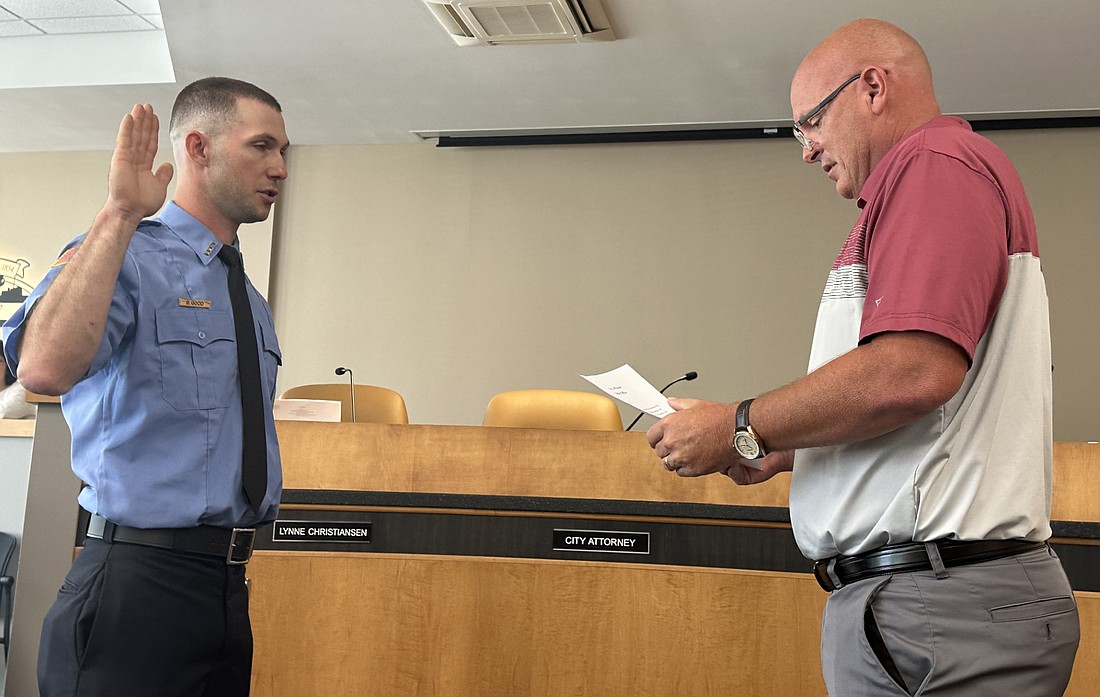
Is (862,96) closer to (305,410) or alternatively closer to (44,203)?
(305,410)

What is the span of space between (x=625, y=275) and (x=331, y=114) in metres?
1.98

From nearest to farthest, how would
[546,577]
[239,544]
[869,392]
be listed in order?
[869,392], [239,544], [546,577]

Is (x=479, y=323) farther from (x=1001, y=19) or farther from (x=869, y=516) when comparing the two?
(x=869, y=516)

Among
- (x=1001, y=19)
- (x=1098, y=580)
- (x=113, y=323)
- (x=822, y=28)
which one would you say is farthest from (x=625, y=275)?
(x=113, y=323)

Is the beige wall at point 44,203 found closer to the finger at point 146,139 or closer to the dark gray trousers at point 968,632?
the finger at point 146,139

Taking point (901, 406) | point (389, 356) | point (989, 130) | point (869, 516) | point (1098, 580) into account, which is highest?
point (989, 130)

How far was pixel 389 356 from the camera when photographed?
6305 millimetres

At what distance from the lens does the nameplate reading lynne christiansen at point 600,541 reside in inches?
98.7

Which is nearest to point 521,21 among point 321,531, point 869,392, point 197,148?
point 321,531

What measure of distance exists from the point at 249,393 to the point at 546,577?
1.00 m

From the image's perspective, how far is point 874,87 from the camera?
4.50ft

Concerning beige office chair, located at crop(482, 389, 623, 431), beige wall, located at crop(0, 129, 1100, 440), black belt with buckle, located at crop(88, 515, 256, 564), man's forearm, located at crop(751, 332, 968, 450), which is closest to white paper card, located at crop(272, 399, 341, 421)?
beige office chair, located at crop(482, 389, 623, 431)

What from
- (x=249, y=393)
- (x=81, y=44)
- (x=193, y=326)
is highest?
(x=81, y=44)

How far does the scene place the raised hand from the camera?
Result: 1.58 m
